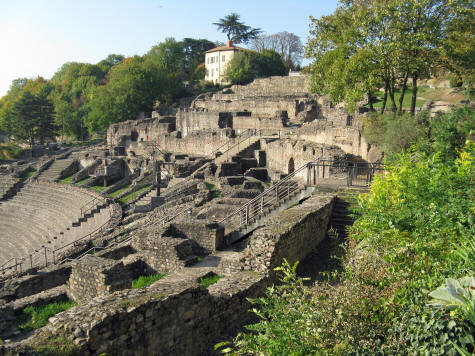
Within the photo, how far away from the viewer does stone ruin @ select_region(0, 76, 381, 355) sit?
675 centimetres

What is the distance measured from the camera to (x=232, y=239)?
1308cm

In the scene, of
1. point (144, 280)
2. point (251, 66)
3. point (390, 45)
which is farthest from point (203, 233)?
point (251, 66)

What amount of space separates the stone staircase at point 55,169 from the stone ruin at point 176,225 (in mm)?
256

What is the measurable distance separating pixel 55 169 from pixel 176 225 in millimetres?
29749

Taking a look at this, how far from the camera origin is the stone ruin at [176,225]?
→ 6746 millimetres

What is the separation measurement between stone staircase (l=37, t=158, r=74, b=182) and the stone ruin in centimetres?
26

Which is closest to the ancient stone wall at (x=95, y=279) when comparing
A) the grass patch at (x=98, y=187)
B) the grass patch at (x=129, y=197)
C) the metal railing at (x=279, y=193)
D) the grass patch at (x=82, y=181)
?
the metal railing at (x=279, y=193)

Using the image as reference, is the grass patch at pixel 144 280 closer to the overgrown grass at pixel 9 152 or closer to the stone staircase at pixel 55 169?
the stone staircase at pixel 55 169

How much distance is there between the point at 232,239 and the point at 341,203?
3639 millimetres

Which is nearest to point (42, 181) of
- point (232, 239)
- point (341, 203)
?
point (232, 239)

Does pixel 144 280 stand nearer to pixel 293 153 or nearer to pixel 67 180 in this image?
pixel 293 153

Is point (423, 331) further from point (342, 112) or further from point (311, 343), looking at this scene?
point (342, 112)

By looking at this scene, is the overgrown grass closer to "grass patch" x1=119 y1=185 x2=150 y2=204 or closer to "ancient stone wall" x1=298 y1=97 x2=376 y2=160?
"grass patch" x1=119 y1=185 x2=150 y2=204

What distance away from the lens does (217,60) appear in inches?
2926
